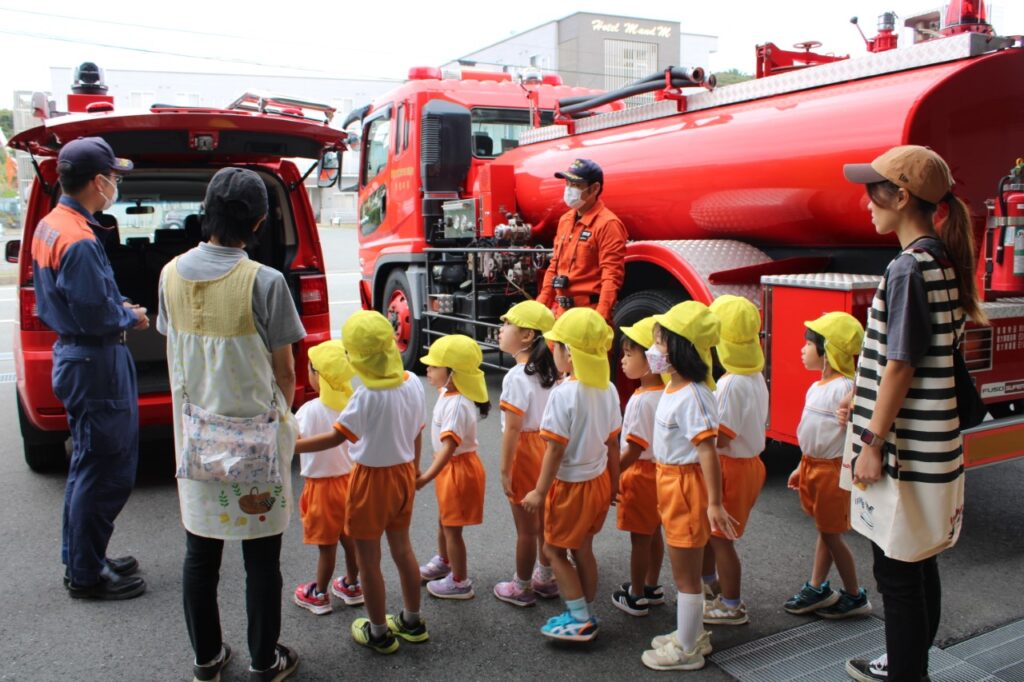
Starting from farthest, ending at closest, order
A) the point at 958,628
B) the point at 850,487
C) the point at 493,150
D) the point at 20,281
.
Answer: the point at 493,150 < the point at 20,281 < the point at 958,628 < the point at 850,487

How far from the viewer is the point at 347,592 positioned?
147 inches

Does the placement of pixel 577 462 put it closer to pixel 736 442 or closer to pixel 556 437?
pixel 556 437

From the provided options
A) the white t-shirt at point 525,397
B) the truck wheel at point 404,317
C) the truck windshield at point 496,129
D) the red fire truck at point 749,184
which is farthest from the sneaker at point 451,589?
the truck windshield at point 496,129

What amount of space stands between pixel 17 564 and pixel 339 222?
39.8 m

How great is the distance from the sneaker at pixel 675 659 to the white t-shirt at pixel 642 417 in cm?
76

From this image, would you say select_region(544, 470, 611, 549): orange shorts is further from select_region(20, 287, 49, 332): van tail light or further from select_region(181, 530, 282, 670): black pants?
select_region(20, 287, 49, 332): van tail light

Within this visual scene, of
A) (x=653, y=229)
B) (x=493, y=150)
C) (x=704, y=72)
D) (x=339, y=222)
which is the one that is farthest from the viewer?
(x=339, y=222)

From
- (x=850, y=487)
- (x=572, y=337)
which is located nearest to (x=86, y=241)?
(x=572, y=337)

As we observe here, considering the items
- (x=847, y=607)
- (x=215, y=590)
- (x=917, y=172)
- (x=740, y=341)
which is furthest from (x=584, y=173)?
(x=215, y=590)

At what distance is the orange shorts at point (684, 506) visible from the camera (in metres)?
3.12

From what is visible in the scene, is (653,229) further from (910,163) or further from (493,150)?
(910,163)

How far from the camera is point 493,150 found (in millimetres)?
8797

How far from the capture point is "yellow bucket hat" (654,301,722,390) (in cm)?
318

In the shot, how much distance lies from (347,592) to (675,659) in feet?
4.59
